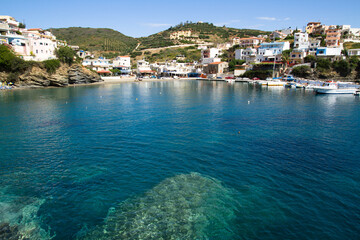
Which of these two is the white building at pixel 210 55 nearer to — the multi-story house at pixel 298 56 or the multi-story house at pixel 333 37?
the multi-story house at pixel 298 56

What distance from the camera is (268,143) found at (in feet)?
66.7

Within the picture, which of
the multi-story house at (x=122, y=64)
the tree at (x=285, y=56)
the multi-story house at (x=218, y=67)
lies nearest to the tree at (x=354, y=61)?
the tree at (x=285, y=56)

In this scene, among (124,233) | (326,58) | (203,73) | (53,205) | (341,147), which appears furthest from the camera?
(203,73)

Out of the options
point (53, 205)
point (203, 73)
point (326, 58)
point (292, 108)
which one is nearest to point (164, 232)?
point (53, 205)

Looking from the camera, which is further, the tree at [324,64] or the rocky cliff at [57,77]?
the tree at [324,64]

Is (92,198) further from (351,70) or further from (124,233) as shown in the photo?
(351,70)

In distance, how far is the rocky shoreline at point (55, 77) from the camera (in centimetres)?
Answer: 6544

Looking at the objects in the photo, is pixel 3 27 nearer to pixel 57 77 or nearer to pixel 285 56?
pixel 57 77

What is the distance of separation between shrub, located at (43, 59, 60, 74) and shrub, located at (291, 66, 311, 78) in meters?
82.4

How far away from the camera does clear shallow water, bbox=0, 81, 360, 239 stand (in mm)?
10188

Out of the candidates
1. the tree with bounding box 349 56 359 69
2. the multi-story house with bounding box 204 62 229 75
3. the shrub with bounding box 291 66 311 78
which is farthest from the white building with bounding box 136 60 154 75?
the tree with bounding box 349 56 359 69

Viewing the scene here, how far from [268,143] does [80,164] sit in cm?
1572

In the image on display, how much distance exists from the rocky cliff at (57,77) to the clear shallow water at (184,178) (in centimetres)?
4570

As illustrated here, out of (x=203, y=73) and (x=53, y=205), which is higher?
(x=203, y=73)
